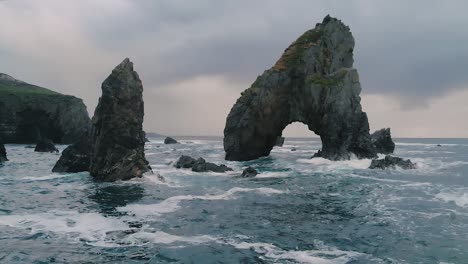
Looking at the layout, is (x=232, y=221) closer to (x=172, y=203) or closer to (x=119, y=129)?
(x=172, y=203)

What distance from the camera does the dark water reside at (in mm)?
17062

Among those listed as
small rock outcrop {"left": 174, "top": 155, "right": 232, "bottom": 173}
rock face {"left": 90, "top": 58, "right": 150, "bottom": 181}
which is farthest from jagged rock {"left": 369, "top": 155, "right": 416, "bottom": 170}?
rock face {"left": 90, "top": 58, "right": 150, "bottom": 181}

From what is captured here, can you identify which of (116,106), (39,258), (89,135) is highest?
(116,106)

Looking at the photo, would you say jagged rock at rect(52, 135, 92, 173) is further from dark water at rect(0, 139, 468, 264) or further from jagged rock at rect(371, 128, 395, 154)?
jagged rock at rect(371, 128, 395, 154)

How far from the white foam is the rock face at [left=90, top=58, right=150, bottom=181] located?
1069cm

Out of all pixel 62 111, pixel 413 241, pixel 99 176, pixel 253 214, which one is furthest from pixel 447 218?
pixel 62 111

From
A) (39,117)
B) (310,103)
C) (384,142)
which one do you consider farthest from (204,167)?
(39,117)

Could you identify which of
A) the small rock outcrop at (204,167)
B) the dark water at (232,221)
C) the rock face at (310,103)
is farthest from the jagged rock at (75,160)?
the rock face at (310,103)

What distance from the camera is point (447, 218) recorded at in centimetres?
2450

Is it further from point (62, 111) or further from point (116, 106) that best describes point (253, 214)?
point (62, 111)

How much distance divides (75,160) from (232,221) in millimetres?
29041

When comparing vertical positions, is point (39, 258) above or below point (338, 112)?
below

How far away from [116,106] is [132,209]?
17.5 metres

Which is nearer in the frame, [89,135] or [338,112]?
Answer: [89,135]
